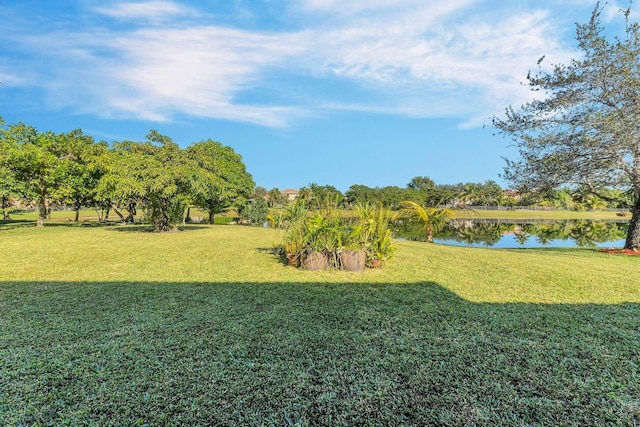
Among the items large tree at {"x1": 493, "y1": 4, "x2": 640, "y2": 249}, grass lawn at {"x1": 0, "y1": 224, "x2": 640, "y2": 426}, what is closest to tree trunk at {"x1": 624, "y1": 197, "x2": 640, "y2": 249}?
large tree at {"x1": 493, "y1": 4, "x2": 640, "y2": 249}

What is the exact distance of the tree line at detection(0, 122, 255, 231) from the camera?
11328mm

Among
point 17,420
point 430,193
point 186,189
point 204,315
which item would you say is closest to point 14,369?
point 17,420

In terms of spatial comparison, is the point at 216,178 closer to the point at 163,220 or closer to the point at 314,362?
the point at 163,220

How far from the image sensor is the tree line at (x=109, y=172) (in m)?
11.3

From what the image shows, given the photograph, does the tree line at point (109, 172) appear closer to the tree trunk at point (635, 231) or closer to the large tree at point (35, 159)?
the large tree at point (35, 159)

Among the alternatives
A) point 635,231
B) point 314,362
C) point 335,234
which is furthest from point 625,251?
point 314,362

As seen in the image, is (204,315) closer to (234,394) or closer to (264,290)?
(264,290)

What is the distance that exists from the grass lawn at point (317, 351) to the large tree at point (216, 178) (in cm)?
749

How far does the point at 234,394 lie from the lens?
1.84 meters

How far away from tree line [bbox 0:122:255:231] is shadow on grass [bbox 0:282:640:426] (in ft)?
27.0

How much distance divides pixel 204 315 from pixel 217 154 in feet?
77.6

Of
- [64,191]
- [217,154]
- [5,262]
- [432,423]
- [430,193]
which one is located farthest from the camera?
[430,193]

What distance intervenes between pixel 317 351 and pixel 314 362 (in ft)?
0.57

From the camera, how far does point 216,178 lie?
1262cm
